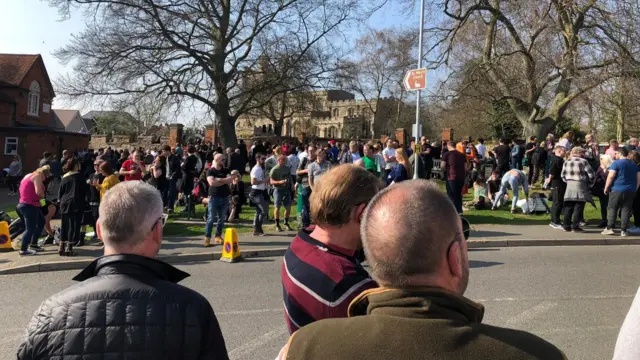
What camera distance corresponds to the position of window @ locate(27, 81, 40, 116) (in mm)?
40094

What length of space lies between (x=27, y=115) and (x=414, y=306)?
44.2m

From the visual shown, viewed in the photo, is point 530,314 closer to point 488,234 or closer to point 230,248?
point 230,248

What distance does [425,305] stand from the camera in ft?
4.62

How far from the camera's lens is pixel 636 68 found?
→ 1844cm

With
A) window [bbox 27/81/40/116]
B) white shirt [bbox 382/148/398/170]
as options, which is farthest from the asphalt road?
window [bbox 27/81/40/116]

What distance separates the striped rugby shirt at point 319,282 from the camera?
2.16 m

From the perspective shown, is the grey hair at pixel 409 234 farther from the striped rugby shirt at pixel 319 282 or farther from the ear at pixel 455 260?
the striped rugby shirt at pixel 319 282

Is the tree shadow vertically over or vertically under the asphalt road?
over

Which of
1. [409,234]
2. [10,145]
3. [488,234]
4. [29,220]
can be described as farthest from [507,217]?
[10,145]

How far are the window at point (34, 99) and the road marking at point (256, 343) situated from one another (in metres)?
41.7

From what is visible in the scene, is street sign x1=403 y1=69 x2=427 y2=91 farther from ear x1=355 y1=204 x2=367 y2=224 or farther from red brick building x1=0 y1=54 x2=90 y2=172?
red brick building x1=0 y1=54 x2=90 y2=172

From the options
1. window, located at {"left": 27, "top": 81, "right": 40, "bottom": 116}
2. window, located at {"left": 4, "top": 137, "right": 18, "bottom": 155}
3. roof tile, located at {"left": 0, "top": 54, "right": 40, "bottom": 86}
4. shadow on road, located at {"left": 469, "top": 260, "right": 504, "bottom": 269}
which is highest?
roof tile, located at {"left": 0, "top": 54, "right": 40, "bottom": 86}

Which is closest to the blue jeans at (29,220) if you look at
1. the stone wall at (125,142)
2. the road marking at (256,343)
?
the road marking at (256,343)

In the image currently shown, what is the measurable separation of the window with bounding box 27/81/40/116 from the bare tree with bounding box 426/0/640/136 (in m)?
33.7
